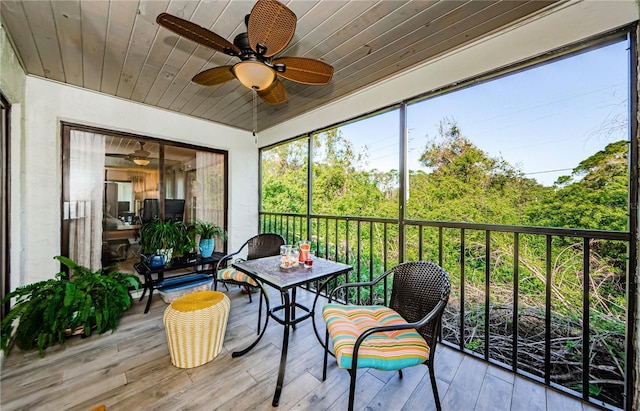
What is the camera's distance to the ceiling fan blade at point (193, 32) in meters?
1.18

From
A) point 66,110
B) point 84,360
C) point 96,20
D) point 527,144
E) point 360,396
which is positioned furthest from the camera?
point 66,110

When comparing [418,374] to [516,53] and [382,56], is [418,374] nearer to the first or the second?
[516,53]

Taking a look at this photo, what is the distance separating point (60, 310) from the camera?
1.93 m

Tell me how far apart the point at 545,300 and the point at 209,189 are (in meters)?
4.13

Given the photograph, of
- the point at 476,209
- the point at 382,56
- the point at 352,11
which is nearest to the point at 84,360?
the point at 352,11

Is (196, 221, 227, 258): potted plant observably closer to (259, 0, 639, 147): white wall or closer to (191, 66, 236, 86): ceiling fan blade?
(191, 66, 236, 86): ceiling fan blade

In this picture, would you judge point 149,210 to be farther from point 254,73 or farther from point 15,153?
point 254,73

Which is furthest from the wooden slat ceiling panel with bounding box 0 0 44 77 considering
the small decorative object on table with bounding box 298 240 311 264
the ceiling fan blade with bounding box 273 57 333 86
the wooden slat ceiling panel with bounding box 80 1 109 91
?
the small decorative object on table with bounding box 298 240 311 264

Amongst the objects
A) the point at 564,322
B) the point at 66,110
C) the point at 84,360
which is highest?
the point at 66,110

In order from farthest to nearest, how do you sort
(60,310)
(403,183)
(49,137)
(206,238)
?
(206,238)
(49,137)
(403,183)
(60,310)

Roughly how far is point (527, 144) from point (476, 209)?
2.57 ft

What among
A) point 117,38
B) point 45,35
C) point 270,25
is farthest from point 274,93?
point 45,35

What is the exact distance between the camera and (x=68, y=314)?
76.9 inches

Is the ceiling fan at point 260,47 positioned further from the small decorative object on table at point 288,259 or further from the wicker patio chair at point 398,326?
the wicker patio chair at point 398,326
